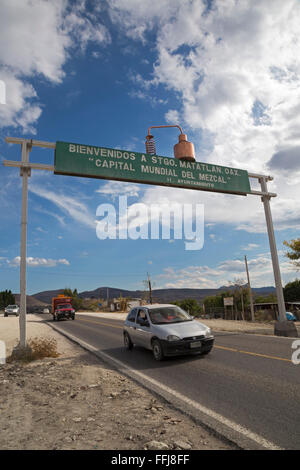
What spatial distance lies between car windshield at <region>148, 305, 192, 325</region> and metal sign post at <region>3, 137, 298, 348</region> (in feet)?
13.2

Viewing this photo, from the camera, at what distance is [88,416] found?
4383 mm

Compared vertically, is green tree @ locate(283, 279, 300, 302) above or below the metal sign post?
below

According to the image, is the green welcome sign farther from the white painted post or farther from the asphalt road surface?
the asphalt road surface

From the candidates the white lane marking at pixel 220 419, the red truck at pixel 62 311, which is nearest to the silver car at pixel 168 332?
the white lane marking at pixel 220 419

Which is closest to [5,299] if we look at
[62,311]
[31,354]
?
[62,311]

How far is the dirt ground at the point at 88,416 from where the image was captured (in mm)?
3492

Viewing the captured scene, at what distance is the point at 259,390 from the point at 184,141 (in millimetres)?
10107

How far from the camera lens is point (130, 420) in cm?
420

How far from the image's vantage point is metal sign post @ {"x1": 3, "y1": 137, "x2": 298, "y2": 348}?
33.8 feet

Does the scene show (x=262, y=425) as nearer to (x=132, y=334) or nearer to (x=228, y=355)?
(x=228, y=355)

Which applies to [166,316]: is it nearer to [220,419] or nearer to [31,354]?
[31,354]

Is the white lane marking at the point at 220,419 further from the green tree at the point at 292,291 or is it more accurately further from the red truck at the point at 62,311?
the green tree at the point at 292,291

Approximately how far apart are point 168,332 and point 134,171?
20.9 ft

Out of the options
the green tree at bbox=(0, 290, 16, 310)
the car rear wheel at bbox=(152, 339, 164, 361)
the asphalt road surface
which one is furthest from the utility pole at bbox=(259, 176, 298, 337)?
the green tree at bbox=(0, 290, 16, 310)
